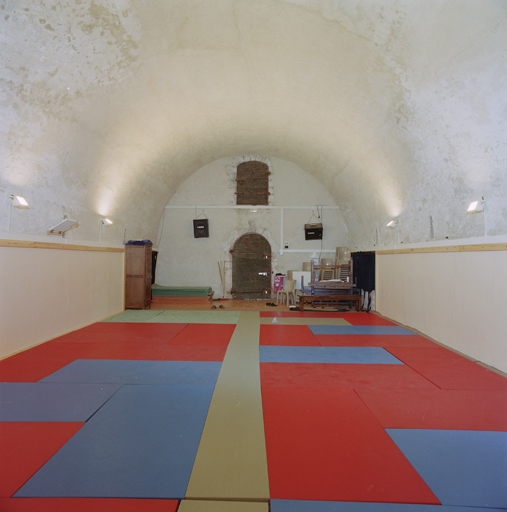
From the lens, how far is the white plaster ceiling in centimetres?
425

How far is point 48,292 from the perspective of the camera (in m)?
5.94

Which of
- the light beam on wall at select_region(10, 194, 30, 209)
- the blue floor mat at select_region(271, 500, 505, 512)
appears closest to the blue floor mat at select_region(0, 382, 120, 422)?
the blue floor mat at select_region(271, 500, 505, 512)

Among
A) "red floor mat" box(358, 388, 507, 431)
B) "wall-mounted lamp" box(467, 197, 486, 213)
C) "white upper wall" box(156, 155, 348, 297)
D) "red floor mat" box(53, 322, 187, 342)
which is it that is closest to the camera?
"red floor mat" box(358, 388, 507, 431)

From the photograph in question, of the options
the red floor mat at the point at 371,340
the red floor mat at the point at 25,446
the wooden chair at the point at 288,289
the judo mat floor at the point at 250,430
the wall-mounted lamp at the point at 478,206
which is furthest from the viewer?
the wooden chair at the point at 288,289

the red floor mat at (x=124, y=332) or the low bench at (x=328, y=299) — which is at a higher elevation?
the low bench at (x=328, y=299)

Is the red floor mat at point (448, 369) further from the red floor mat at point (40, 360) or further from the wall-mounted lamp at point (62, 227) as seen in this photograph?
the wall-mounted lamp at point (62, 227)

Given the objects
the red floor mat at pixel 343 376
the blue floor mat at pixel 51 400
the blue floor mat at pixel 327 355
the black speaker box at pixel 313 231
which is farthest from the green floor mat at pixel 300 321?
the blue floor mat at pixel 51 400

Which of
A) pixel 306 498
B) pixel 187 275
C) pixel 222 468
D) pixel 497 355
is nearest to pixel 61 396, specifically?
pixel 222 468

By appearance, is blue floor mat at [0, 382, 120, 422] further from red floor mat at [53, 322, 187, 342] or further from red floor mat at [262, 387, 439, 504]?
red floor mat at [53, 322, 187, 342]

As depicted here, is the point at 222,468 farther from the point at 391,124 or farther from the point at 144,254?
the point at 144,254

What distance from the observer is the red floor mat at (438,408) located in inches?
122

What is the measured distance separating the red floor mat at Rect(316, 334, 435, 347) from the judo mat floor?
1.26 ft

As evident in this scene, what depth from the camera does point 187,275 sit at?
12.3 metres

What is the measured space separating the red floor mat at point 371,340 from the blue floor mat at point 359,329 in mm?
262
